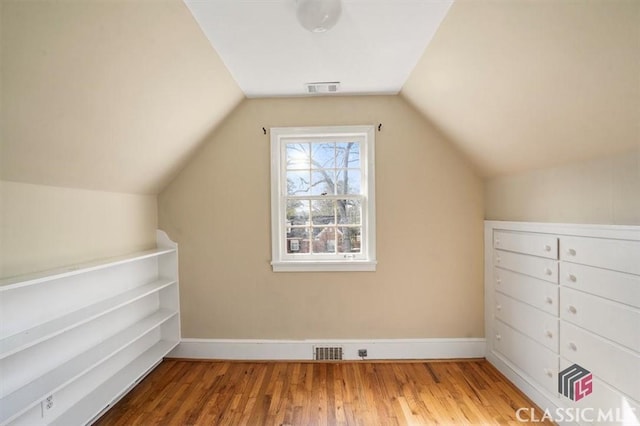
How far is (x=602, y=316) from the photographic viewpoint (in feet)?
5.06

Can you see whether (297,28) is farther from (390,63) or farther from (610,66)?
(610,66)

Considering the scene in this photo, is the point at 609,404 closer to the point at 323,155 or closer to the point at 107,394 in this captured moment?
the point at 323,155

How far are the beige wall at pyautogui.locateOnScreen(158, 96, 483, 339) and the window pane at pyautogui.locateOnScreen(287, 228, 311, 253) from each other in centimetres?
22

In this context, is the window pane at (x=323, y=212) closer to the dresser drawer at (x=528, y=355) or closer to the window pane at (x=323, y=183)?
the window pane at (x=323, y=183)

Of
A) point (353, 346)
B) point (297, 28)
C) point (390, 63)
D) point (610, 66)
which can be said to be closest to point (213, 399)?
point (353, 346)

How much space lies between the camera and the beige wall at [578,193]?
4.72 ft

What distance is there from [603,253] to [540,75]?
1.04 m

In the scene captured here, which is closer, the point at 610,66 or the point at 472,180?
the point at 610,66

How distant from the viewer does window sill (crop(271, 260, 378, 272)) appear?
2.59 m

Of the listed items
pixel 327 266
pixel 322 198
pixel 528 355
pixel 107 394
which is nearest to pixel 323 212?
pixel 322 198

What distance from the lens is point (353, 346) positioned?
2.59m

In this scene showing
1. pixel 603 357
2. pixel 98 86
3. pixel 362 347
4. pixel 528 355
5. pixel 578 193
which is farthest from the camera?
pixel 362 347

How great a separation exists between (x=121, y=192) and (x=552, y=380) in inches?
135

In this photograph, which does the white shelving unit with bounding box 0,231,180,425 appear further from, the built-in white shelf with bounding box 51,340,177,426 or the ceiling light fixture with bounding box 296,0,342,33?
the ceiling light fixture with bounding box 296,0,342,33
